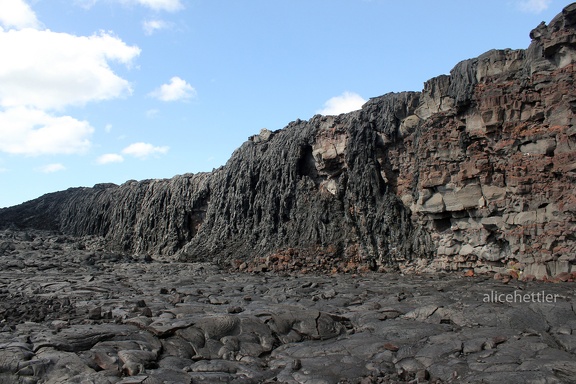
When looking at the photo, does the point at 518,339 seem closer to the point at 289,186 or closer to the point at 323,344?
the point at 323,344

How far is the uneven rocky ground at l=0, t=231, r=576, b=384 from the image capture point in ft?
26.0

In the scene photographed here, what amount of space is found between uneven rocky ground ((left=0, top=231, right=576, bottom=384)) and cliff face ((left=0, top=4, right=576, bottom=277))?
2617 mm

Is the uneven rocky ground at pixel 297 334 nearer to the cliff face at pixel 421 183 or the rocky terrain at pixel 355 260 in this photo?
the rocky terrain at pixel 355 260

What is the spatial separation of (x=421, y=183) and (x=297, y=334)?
10.6m

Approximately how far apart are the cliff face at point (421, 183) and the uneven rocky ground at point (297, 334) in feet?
8.59

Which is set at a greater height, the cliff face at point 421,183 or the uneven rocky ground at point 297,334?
the cliff face at point 421,183

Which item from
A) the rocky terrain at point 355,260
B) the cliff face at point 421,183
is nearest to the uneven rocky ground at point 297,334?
the rocky terrain at point 355,260

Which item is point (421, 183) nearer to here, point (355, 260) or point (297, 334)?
point (355, 260)

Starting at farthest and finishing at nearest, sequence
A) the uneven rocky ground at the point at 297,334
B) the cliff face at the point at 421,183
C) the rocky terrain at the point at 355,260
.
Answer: the cliff face at the point at 421,183, the rocky terrain at the point at 355,260, the uneven rocky ground at the point at 297,334

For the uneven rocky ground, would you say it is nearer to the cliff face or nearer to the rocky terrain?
the rocky terrain

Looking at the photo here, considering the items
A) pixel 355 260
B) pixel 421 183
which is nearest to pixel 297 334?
pixel 421 183

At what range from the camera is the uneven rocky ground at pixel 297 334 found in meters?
7.92

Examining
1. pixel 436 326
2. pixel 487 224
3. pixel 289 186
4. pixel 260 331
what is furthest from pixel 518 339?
pixel 289 186

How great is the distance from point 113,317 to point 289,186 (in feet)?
45.7
